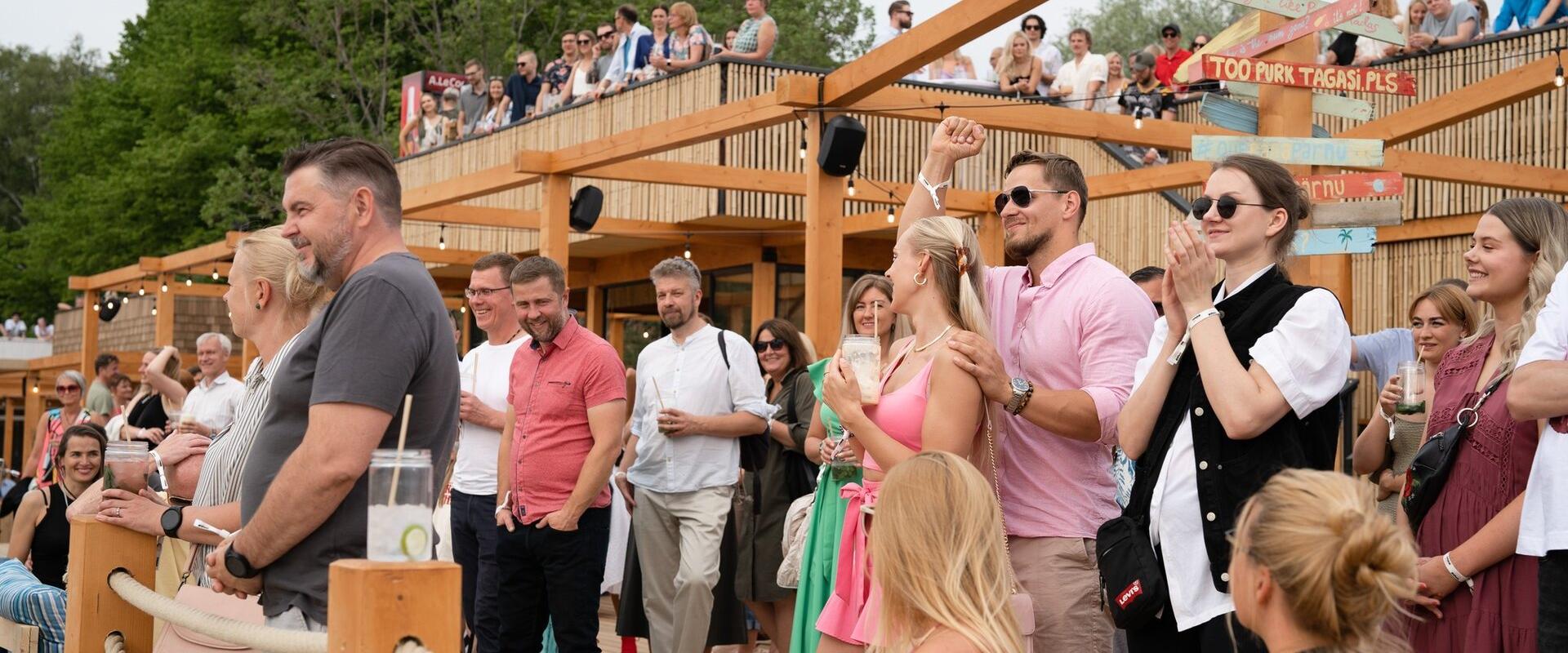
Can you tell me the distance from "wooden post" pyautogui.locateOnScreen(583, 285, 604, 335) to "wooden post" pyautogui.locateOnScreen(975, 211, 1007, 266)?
762 centimetres

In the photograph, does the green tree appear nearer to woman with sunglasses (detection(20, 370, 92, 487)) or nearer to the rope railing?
woman with sunglasses (detection(20, 370, 92, 487))

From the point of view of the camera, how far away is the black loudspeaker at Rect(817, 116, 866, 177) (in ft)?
32.4

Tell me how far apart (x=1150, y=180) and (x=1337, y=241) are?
771cm

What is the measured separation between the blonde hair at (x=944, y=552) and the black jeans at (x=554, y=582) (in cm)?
348

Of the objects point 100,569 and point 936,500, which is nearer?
point 936,500

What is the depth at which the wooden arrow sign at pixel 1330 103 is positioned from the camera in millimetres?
6770

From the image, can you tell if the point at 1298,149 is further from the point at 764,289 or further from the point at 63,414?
the point at 764,289

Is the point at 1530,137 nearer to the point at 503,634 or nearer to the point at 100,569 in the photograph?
the point at 503,634

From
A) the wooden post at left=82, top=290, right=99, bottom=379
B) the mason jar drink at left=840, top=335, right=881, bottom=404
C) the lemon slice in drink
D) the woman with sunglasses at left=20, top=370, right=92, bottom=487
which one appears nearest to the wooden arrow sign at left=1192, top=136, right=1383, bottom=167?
the mason jar drink at left=840, top=335, right=881, bottom=404

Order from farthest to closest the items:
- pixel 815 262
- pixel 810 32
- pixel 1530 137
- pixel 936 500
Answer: pixel 810 32
pixel 1530 137
pixel 815 262
pixel 936 500

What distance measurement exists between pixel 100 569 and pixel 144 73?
131 ft

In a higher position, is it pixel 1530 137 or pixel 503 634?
pixel 1530 137

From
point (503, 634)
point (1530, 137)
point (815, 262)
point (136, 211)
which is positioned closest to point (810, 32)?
point (136, 211)

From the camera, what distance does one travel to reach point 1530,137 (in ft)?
49.4
